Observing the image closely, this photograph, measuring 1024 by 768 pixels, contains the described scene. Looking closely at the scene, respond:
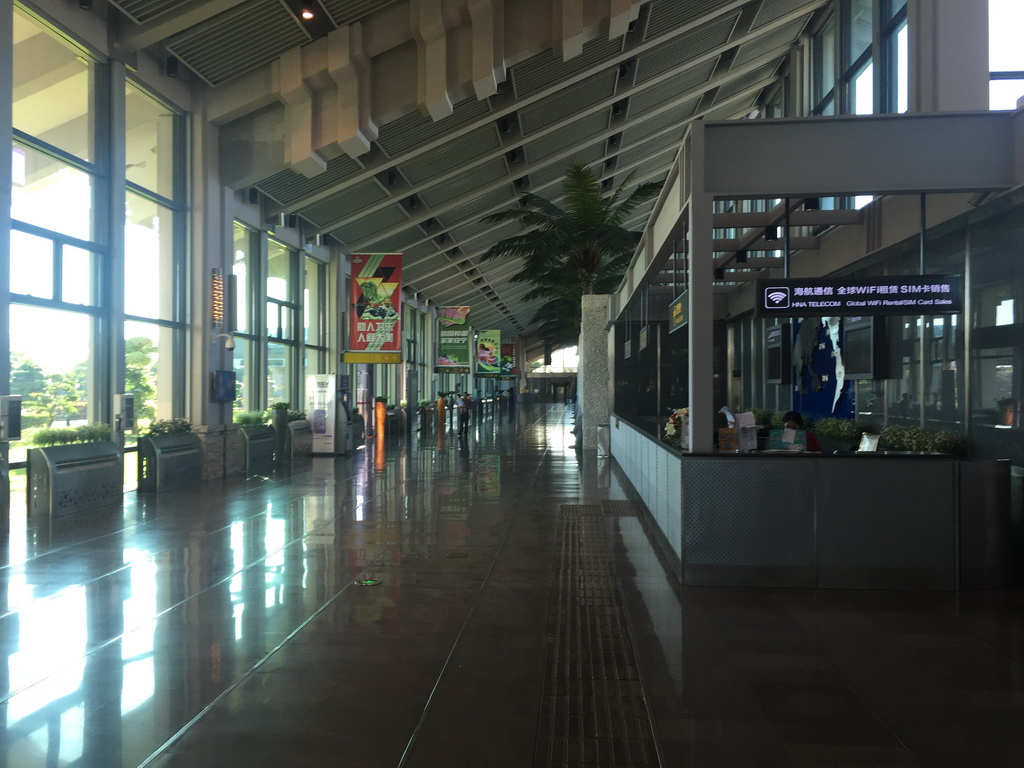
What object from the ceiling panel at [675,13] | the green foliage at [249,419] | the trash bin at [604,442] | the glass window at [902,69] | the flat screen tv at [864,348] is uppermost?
the ceiling panel at [675,13]

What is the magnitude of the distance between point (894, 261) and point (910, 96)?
2.29 m

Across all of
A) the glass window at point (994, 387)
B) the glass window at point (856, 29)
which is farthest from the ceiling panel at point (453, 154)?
the glass window at point (994, 387)

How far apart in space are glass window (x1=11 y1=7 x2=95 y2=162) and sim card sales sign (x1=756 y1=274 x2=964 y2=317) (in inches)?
403

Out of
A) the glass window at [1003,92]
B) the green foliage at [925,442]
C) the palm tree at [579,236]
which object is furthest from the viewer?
the palm tree at [579,236]

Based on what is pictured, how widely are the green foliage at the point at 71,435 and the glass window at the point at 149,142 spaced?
4.68 meters

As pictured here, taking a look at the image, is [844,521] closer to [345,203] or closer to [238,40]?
[238,40]

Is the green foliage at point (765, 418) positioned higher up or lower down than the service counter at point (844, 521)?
higher up

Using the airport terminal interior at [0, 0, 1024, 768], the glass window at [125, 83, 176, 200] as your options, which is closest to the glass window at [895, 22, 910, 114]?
the airport terminal interior at [0, 0, 1024, 768]

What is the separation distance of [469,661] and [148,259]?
12.3 metres

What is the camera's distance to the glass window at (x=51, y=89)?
1091 cm

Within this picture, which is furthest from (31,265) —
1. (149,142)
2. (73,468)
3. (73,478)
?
(149,142)

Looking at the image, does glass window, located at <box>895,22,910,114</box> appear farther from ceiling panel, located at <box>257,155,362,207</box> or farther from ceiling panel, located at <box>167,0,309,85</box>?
ceiling panel, located at <box>257,155,362,207</box>

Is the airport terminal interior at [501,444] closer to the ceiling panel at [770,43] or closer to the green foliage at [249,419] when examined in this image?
the ceiling panel at [770,43]

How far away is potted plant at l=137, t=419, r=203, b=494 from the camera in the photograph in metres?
12.9
